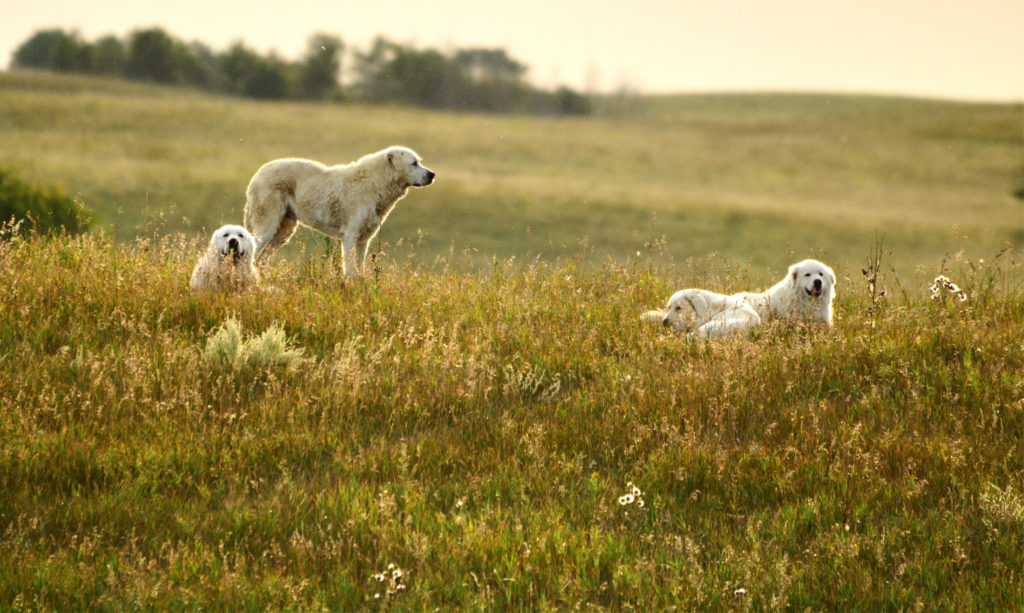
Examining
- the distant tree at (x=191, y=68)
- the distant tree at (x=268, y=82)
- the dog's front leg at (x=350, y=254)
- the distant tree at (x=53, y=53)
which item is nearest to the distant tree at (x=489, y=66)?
the distant tree at (x=268, y=82)

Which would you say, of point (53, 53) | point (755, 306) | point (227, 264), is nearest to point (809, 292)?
point (755, 306)

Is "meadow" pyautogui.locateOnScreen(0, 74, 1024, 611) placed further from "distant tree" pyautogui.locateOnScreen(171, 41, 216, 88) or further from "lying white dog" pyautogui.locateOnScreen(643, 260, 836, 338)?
"distant tree" pyautogui.locateOnScreen(171, 41, 216, 88)

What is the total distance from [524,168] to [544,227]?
55.0ft

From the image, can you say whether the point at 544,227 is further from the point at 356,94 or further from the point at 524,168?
the point at 356,94

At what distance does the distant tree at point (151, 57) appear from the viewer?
77.7 meters

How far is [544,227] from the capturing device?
40438 mm

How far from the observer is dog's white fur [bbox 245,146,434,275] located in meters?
11.2

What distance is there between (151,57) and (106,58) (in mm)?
3673

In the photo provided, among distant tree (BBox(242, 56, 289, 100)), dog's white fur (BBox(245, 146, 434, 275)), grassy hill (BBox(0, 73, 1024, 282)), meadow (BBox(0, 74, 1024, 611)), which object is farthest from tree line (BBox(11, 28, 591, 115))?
meadow (BBox(0, 74, 1024, 611))

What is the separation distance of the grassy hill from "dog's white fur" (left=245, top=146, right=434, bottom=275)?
49.9ft

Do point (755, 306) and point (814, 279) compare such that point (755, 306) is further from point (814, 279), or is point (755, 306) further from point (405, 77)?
point (405, 77)

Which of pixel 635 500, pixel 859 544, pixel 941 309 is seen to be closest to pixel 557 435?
pixel 635 500

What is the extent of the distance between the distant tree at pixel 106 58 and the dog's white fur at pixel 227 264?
7680 cm

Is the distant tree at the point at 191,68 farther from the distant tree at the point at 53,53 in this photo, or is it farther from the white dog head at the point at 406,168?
the white dog head at the point at 406,168
